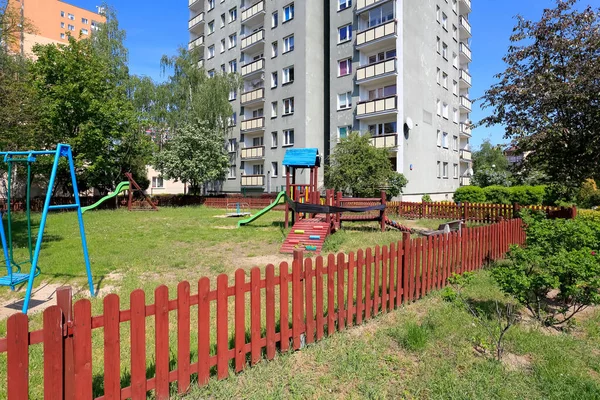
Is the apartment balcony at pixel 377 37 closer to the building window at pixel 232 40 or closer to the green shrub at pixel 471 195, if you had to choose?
the green shrub at pixel 471 195

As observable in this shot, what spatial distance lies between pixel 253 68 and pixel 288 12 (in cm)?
614

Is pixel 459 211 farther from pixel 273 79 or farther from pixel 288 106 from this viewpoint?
pixel 273 79

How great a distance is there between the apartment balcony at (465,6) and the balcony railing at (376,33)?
1520cm

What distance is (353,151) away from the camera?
2166cm

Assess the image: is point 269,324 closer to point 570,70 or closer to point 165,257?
point 165,257

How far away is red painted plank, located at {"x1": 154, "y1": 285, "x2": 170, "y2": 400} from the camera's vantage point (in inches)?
113

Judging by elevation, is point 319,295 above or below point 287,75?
below

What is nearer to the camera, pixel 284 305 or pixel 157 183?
pixel 284 305

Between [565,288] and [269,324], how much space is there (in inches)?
143

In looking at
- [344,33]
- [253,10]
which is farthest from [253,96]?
[344,33]

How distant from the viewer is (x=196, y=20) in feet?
142

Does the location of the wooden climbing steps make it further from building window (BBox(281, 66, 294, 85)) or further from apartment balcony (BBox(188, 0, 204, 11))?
apartment balcony (BBox(188, 0, 204, 11))

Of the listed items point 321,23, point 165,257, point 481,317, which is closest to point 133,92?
point 321,23

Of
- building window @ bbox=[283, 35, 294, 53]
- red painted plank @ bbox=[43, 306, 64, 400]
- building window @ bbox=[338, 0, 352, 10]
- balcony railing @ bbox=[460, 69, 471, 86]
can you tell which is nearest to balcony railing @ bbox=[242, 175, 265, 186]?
building window @ bbox=[283, 35, 294, 53]
